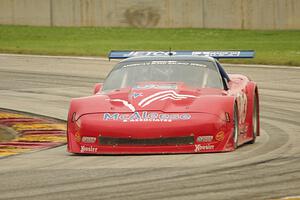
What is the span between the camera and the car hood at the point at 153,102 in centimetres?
1210

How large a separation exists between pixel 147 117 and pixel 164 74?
1483 mm

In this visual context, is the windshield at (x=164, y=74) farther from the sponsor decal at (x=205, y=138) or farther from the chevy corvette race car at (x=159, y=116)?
the sponsor decal at (x=205, y=138)

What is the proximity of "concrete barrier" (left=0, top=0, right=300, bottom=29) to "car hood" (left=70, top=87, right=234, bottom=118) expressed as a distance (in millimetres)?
29680

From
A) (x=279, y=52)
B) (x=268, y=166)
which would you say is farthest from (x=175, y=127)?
(x=279, y=52)

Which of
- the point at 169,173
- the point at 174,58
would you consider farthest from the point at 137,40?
the point at 169,173

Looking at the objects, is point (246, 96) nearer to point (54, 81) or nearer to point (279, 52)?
point (54, 81)

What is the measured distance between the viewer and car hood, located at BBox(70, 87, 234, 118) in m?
12.1

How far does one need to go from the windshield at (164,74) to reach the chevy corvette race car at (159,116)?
0.01 meters

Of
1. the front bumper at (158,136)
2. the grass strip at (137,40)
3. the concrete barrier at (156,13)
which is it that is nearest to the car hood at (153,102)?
the front bumper at (158,136)

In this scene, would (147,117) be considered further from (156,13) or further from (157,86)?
(156,13)

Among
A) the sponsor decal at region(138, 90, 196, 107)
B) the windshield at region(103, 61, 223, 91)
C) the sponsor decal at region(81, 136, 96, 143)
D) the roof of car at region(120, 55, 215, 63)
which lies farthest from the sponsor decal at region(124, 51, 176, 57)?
the sponsor decal at region(81, 136, 96, 143)

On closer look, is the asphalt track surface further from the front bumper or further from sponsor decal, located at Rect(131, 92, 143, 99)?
sponsor decal, located at Rect(131, 92, 143, 99)

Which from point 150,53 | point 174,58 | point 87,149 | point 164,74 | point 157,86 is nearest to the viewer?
point 87,149

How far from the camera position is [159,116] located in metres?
12.0
